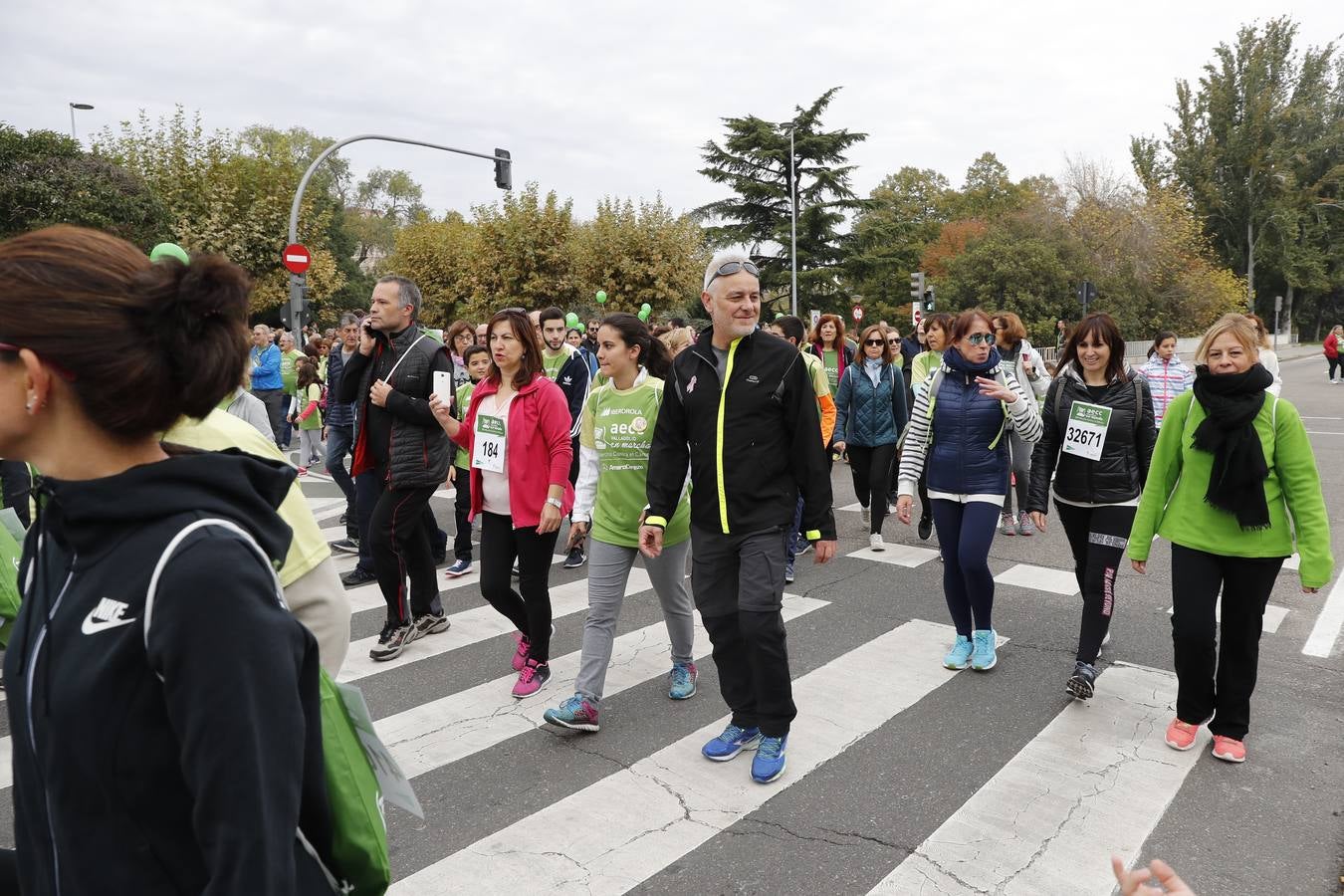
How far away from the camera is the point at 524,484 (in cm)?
491

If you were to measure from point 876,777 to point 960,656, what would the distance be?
1527mm

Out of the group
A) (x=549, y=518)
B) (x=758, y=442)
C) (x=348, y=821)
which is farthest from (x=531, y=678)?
(x=348, y=821)

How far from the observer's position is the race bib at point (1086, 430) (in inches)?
194

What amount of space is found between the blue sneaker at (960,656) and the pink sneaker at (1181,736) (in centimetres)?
116

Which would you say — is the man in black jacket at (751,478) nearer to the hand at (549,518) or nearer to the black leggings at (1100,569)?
the hand at (549,518)

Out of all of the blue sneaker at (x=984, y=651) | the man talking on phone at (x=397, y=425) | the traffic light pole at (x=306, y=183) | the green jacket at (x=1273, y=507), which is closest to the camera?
the green jacket at (x=1273, y=507)

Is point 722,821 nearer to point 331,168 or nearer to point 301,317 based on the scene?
point 301,317

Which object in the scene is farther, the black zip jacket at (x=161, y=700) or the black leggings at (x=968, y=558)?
the black leggings at (x=968, y=558)

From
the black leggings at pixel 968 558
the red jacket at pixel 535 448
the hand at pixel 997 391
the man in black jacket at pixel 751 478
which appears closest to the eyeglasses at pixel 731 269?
the man in black jacket at pixel 751 478

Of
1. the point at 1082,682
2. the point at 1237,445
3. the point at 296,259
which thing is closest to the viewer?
the point at 1237,445

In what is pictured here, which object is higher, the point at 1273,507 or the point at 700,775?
the point at 1273,507

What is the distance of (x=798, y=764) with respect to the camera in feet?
13.6

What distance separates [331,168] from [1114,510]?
3292 inches

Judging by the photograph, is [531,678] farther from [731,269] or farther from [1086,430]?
[1086,430]
